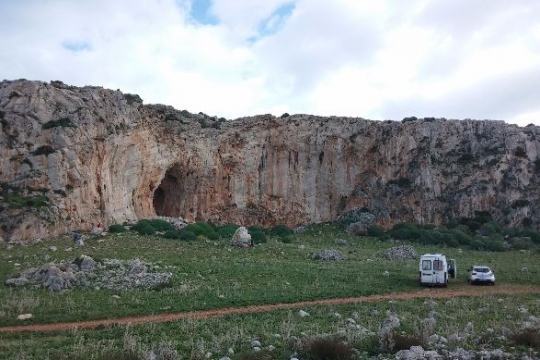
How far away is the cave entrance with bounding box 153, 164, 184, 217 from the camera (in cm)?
5619

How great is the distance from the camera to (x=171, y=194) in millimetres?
57656

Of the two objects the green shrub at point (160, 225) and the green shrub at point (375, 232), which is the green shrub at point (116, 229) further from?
the green shrub at point (375, 232)

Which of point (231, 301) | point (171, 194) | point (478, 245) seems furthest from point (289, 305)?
point (171, 194)

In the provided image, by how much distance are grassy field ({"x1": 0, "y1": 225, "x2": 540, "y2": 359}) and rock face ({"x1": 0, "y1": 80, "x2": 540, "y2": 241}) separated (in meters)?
15.2

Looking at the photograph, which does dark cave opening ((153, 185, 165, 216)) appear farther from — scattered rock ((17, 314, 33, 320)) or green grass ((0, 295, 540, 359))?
green grass ((0, 295, 540, 359))

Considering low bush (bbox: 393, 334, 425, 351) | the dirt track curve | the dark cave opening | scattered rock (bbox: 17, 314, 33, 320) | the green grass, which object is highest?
the dark cave opening

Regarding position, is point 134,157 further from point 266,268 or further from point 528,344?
point 528,344

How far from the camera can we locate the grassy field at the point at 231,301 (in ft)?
41.7

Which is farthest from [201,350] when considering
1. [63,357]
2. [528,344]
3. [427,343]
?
[528,344]

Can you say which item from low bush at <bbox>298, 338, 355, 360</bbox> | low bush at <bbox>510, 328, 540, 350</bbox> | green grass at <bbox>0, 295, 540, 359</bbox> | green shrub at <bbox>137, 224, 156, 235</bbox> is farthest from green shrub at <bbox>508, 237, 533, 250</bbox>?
low bush at <bbox>298, 338, 355, 360</bbox>

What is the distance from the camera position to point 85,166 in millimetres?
42969

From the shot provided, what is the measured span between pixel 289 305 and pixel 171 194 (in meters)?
40.4

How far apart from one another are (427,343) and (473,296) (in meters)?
10.7

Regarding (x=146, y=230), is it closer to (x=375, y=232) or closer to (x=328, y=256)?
(x=328, y=256)
